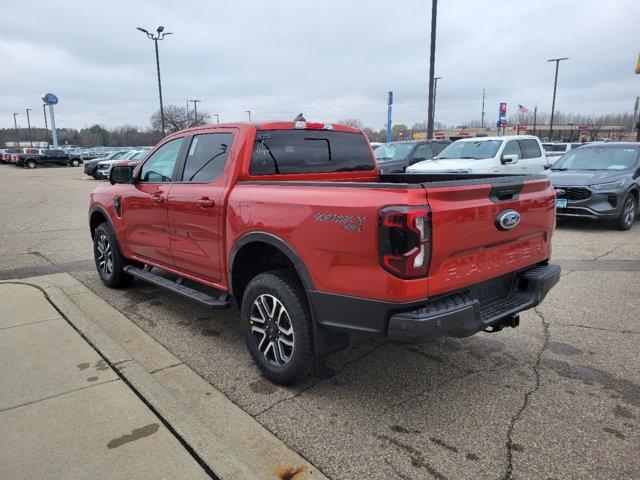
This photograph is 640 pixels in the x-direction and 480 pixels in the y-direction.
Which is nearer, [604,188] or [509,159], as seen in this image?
[604,188]

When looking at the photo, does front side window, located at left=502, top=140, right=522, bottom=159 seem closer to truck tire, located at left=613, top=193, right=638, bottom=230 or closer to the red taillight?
truck tire, located at left=613, top=193, right=638, bottom=230

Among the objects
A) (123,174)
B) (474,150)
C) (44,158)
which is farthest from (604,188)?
(44,158)

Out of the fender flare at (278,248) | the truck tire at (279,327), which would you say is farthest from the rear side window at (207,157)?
the truck tire at (279,327)

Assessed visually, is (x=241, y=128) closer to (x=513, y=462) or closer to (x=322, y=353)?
(x=322, y=353)

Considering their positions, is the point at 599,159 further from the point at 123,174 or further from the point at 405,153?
the point at 123,174

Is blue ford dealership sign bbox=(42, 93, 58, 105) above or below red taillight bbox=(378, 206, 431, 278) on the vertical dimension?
above

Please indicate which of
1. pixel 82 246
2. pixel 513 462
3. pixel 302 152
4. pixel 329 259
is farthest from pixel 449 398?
pixel 82 246

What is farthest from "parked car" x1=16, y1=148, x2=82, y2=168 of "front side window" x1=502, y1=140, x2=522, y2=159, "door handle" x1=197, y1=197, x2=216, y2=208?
"door handle" x1=197, y1=197, x2=216, y2=208

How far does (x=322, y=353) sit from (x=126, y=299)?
10.6 feet

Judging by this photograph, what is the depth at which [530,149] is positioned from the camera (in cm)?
1262

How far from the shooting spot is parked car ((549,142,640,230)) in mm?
8898

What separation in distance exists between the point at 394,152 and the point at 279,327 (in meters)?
13.0

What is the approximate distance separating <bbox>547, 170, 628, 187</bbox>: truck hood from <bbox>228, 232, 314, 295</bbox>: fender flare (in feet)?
24.7

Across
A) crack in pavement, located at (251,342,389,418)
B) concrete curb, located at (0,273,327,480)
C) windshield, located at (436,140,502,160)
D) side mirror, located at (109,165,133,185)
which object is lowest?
crack in pavement, located at (251,342,389,418)
